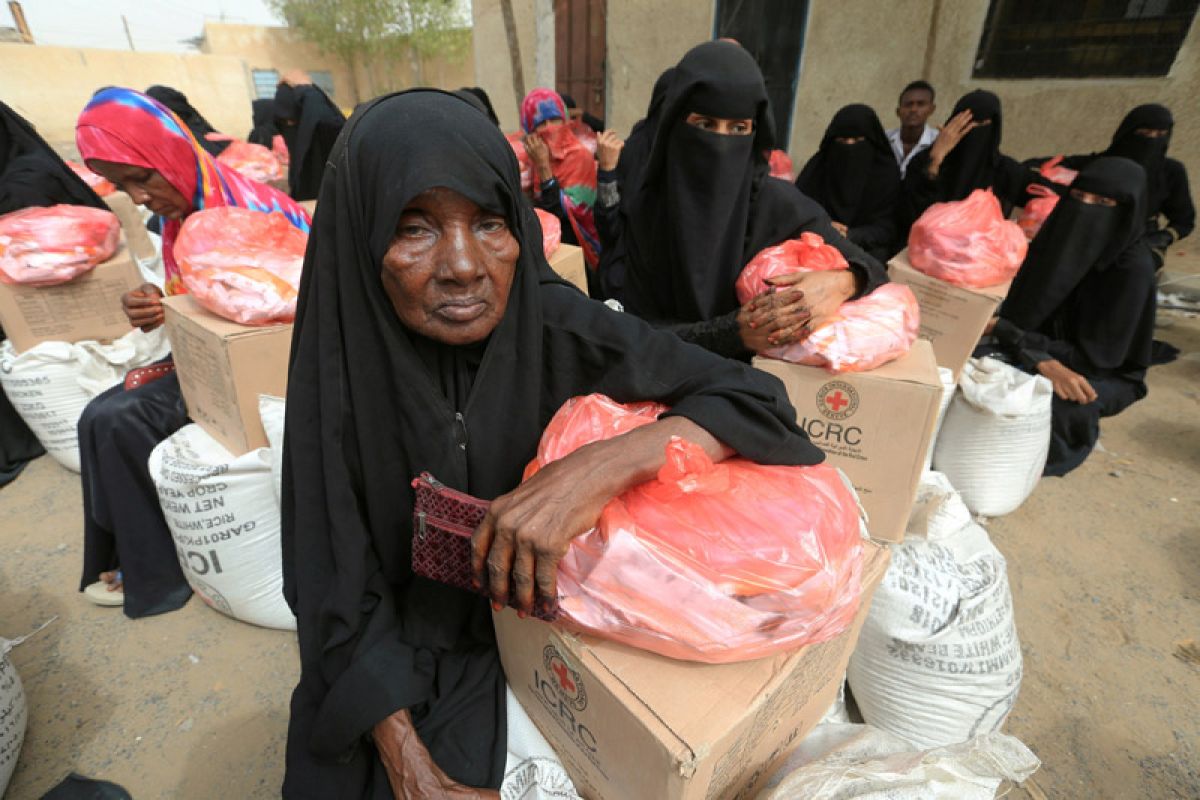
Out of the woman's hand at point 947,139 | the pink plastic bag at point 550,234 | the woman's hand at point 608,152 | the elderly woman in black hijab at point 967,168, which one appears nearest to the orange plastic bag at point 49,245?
the pink plastic bag at point 550,234

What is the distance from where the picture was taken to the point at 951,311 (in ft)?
8.05

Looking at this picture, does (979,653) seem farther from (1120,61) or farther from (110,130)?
(1120,61)

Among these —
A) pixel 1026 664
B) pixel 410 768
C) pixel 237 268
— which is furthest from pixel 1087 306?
pixel 237 268

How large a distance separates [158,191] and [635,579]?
2432mm

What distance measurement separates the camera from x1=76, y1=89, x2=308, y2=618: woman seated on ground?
2.04 m

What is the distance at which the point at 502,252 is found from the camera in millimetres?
964

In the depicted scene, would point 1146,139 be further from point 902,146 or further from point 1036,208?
point 902,146

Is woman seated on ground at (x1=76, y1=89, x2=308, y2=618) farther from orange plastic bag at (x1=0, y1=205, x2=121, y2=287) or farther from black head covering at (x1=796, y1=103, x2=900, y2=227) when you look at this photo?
black head covering at (x1=796, y1=103, x2=900, y2=227)

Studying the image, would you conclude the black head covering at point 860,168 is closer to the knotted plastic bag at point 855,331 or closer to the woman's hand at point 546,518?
the knotted plastic bag at point 855,331

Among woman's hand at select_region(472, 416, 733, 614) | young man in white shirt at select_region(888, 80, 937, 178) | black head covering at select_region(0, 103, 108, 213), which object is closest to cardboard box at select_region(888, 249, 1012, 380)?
woman's hand at select_region(472, 416, 733, 614)

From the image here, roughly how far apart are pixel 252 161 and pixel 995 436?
22.6 ft

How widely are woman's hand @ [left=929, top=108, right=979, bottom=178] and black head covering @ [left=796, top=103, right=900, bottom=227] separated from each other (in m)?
0.22

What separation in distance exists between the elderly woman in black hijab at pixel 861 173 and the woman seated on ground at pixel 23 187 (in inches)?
181

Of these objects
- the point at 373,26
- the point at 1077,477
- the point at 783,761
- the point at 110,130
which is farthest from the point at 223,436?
the point at 373,26
